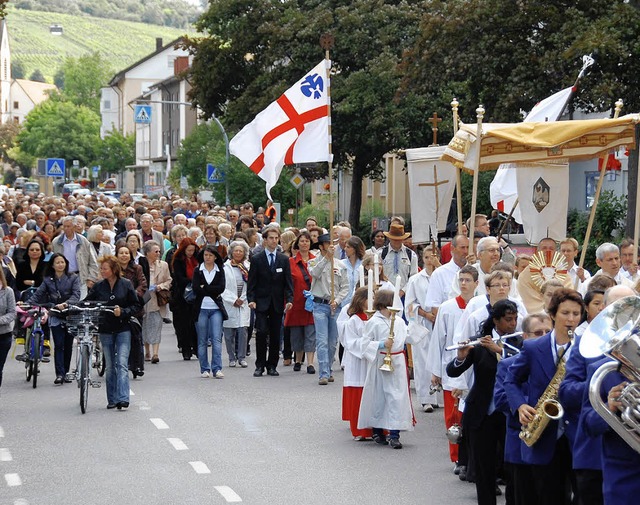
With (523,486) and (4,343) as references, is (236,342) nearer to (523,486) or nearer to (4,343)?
(4,343)

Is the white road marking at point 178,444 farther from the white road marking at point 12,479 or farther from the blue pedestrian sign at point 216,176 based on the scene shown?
the blue pedestrian sign at point 216,176

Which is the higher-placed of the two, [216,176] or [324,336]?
[216,176]

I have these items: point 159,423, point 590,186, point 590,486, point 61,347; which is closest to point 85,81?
point 590,186

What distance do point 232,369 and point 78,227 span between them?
153 inches

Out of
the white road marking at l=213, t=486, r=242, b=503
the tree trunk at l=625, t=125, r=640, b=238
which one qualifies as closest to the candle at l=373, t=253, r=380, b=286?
the white road marking at l=213, t=486, r=242, b=503

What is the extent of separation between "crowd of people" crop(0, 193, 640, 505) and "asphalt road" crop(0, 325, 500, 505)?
1.23 ft

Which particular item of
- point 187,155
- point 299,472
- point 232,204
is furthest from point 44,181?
point 299,472

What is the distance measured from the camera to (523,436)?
7496 millimetres

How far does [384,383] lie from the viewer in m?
12.1

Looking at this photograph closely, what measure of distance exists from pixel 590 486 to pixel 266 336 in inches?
428

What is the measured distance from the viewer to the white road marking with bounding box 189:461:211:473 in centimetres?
1102

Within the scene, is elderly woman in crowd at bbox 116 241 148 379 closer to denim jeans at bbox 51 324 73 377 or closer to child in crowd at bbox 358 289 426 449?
denim jeans at bbox 51 324 73 377

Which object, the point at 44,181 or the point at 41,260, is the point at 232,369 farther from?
the point at 44,181

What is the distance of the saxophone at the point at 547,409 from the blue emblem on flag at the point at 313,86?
35.1 ft
